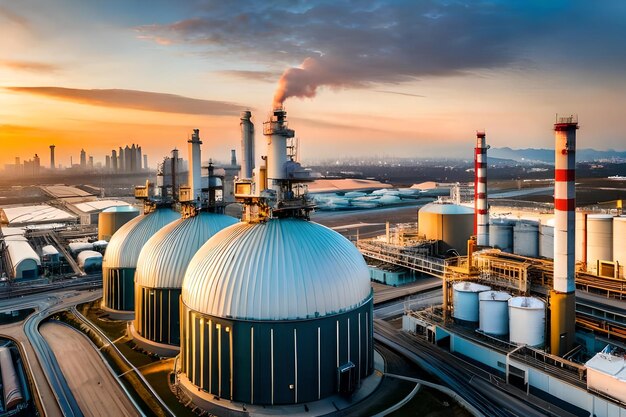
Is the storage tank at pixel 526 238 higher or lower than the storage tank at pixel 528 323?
higher

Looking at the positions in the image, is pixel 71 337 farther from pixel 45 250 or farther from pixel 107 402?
pixel 45 250

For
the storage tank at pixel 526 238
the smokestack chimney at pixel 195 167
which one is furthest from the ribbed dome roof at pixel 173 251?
the storage tank at pixel 526 238

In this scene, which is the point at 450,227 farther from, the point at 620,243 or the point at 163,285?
the point at 163,285

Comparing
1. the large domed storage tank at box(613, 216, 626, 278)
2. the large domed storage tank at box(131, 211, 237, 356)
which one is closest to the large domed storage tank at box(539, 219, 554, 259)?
the large domed storage tank at box(613, 216, 626, 278)

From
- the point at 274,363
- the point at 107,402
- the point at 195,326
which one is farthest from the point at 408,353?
the point at 107,402

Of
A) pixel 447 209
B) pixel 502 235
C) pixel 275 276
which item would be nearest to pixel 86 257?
pixel 275 276

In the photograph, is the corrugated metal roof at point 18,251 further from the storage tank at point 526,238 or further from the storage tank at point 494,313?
the storage tank at point 526,238
